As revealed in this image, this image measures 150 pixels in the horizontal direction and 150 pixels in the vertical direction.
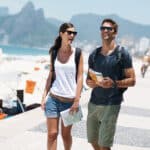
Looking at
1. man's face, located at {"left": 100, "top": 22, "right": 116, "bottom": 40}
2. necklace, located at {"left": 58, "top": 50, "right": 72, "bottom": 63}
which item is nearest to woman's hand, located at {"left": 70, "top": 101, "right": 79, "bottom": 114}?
necklace, located at {"left": 58, "top": 50, "right": 72, "bottom": 63}

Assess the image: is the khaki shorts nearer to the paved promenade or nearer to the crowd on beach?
the crowd on beach

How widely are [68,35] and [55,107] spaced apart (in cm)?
73

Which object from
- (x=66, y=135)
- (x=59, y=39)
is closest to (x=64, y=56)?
(x=59, y=39)

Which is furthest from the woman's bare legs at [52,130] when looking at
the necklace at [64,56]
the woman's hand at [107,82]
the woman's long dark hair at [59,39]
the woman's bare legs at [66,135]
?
the woman's hand at [107,82]

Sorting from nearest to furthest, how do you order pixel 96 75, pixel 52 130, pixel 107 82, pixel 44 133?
1. pixel 107 82
2. pixel 96 75
3. pixel 52 130
4. pixel 44 133

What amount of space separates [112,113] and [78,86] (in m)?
0.74

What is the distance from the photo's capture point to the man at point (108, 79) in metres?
5.06

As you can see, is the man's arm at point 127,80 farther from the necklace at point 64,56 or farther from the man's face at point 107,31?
the necklace at point 64,56

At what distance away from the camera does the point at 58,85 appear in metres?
5.82

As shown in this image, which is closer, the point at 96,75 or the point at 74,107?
the point at 96,75

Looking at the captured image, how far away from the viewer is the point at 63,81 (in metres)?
A: 5.79

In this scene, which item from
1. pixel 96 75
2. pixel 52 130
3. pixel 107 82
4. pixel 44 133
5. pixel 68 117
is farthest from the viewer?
pixel 44 133

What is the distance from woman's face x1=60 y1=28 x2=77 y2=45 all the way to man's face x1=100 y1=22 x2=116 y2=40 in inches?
26.3

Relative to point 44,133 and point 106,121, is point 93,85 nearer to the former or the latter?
point 106,121
